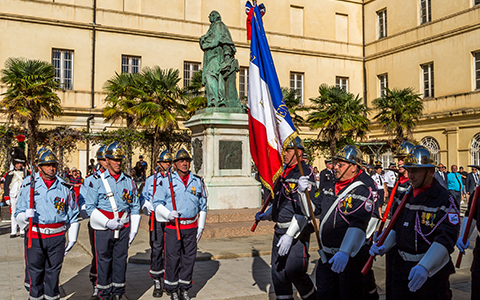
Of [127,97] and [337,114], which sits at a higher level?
[127,97]

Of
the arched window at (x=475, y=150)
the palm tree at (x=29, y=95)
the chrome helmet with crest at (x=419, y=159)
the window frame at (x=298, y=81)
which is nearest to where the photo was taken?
the chrome helmet with crest at (x=419, y=159)

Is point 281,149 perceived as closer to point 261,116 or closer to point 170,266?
point 261,116

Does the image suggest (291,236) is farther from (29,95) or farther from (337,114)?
(337,114)

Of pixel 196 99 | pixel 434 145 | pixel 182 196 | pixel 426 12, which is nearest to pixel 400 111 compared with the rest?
pixel 434 145

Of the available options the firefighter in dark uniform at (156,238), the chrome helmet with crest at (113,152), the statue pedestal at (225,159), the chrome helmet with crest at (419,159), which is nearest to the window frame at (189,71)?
the statue pedestal at (225,159)

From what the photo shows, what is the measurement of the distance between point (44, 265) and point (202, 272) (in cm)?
296

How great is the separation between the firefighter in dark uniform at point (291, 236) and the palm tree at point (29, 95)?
16060mm

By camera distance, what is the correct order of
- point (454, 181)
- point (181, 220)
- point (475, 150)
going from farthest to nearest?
point (475, 150)
point (454, 181)
point (181, 220)

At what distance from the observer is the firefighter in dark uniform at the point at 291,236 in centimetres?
508

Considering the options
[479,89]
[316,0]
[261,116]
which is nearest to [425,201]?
[261,116]

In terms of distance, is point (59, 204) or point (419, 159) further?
point (59, 204)

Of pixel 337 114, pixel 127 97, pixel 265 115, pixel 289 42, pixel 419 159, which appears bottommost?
pixel 419 159

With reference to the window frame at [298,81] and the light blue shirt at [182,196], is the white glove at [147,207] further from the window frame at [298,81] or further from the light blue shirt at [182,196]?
the window frame at [298,81]

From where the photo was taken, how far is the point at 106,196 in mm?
5805
